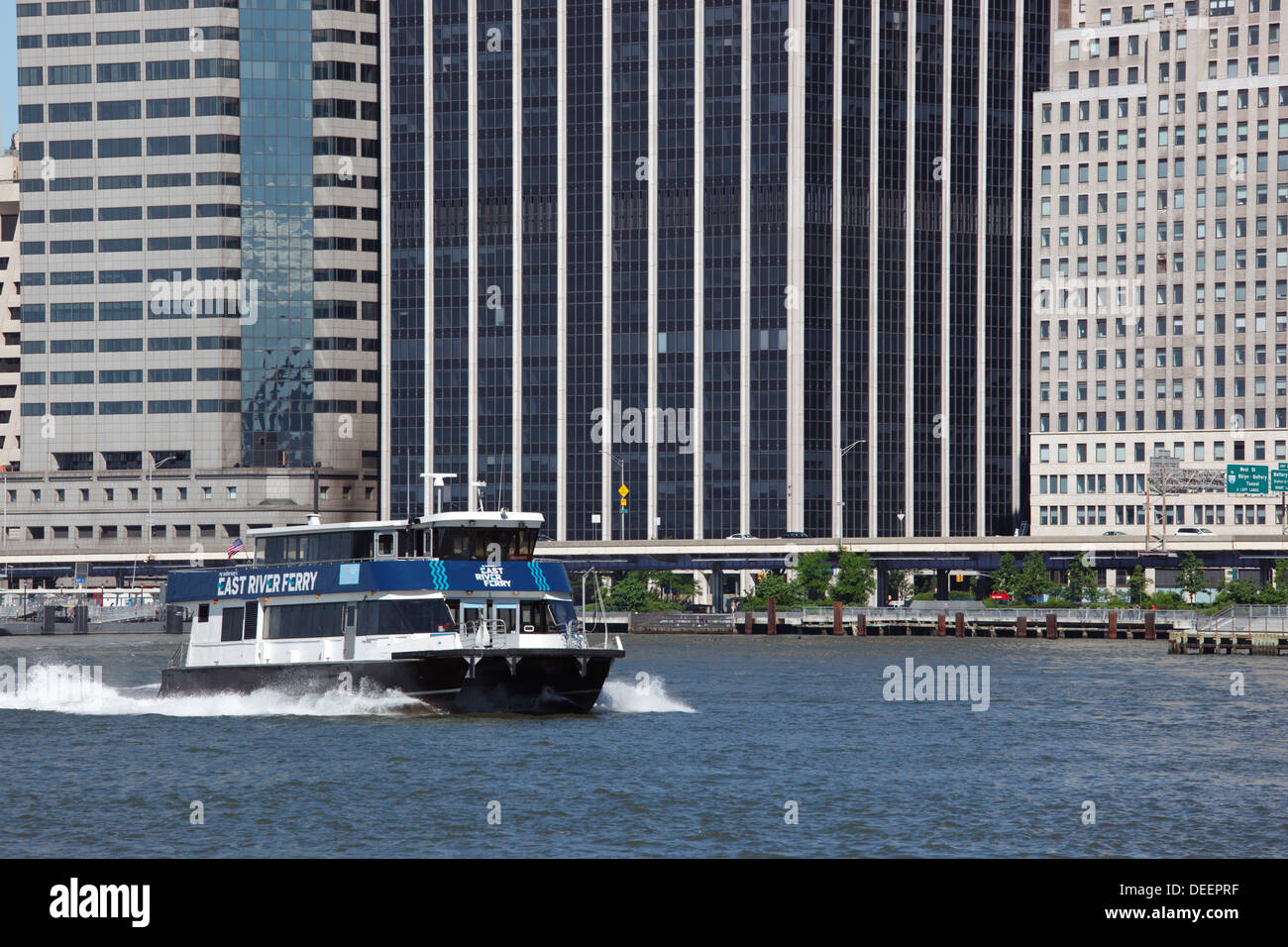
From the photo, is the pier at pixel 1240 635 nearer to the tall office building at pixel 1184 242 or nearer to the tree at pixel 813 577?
the tree at pixel 813 577

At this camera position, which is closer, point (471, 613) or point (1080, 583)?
point (471, 613)

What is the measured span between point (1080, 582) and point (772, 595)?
27.6 m

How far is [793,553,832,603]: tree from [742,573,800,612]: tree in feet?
2.18

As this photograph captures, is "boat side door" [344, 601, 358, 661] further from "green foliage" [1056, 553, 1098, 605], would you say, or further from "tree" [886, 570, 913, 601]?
"tree" [886, 570, 913, 601]

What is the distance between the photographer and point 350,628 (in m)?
59.4

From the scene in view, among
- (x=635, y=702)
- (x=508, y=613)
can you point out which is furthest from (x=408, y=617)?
(x=635, y=702)

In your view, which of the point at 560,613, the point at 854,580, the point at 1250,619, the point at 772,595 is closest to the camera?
the point at 560,613

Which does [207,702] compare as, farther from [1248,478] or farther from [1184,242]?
[1184,242]

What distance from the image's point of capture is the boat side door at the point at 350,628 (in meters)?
59.3

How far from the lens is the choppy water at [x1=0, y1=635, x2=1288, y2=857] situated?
39156 mm

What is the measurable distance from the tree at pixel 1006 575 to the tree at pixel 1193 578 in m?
15.0

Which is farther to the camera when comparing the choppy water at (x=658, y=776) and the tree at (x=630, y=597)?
the tree at (x=630, y=597)

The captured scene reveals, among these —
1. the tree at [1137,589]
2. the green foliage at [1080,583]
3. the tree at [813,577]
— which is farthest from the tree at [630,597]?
the tree at [1137,589]
